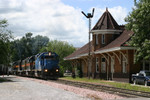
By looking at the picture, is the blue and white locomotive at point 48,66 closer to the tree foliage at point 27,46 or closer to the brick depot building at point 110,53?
the brick depot building at point 110,53

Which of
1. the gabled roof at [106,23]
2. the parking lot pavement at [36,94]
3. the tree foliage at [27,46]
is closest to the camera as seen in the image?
the parking lot pavement at [36,94]

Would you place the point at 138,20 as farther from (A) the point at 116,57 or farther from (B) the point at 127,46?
(A) the point at 116,57

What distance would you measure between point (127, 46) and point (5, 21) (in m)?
19.9

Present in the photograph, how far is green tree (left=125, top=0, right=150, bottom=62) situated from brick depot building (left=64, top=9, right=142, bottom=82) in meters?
4.22

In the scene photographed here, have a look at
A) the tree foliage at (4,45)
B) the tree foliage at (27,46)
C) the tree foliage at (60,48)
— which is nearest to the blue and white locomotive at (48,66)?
the tree foliage at (4,45)

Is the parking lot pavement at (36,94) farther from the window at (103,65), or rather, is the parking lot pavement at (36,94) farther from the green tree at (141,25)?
the window at (103,65)

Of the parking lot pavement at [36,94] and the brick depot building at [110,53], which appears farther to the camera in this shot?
the brick depot building at [110,53]

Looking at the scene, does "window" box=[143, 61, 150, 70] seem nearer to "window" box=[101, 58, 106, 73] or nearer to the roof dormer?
"window" box=[101, 58, 106, 73]

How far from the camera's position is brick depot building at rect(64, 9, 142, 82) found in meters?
29.7

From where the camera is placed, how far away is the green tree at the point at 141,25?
934 inches

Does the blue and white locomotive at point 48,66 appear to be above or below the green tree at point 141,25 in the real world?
below

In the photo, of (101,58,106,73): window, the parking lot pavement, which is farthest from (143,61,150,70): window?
the parking lot pavement

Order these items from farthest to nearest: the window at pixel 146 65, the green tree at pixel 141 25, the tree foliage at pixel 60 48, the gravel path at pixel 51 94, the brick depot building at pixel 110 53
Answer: the tree foliage at pixel 60 48 → the brick depot building at pixel 110 53 → the window at pixel 146 65 → the green tree at pixel 141 25 → the gravel path at pixel 51 94

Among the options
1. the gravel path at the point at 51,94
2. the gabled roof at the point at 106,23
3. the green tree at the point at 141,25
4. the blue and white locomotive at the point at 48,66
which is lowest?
the gravel path at the point at 51,94
